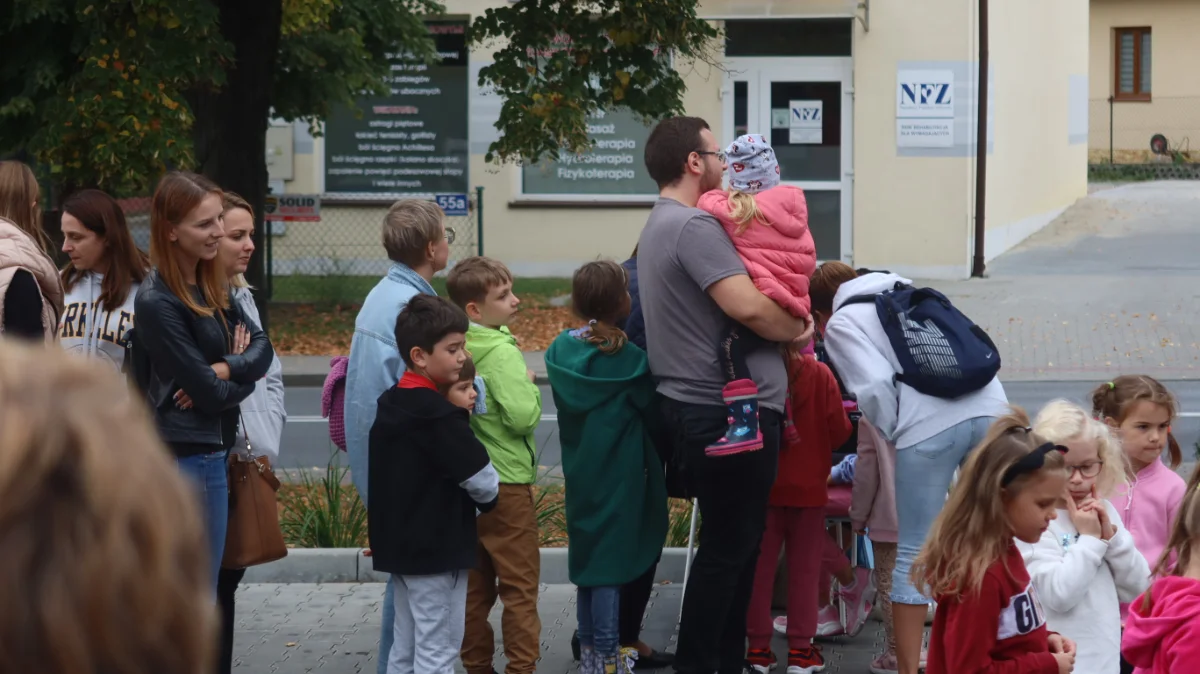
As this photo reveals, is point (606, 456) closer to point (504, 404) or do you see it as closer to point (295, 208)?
point (504, 404)

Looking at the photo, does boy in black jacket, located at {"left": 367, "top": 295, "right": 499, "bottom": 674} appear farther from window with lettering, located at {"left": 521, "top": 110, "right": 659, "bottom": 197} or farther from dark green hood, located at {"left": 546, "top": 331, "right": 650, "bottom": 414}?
window with lettering, located at {"left": 521, "top": 110, "right": 659, "bottom": 197}

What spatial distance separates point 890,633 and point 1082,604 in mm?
1658

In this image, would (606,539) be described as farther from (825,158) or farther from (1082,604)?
(825,158)

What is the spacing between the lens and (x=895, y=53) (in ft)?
64.7

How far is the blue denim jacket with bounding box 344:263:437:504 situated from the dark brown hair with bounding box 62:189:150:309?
2.57 feet

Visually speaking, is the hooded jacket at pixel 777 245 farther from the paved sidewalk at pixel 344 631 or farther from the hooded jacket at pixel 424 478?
the paved sidewalk at pixel 344 631

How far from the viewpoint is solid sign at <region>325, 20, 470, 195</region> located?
2095 centimetres

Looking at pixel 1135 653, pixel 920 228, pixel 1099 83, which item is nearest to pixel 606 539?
pixel 1135 653

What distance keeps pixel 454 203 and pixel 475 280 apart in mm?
14465

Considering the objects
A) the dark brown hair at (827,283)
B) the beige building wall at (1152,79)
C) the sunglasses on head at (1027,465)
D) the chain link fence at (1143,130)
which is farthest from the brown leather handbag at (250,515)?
the beige building wall at (1152,79)

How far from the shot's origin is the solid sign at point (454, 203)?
19.5 meters

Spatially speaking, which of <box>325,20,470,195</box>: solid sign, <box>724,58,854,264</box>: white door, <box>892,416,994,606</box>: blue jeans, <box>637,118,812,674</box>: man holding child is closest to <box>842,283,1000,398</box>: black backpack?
<box>892,416,994,606</box>: blue jeans

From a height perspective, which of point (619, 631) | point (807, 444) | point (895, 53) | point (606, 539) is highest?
point (895, 53)

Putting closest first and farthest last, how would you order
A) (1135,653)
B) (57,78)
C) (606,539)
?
(1135,653) < (606,539) < (57,78)
